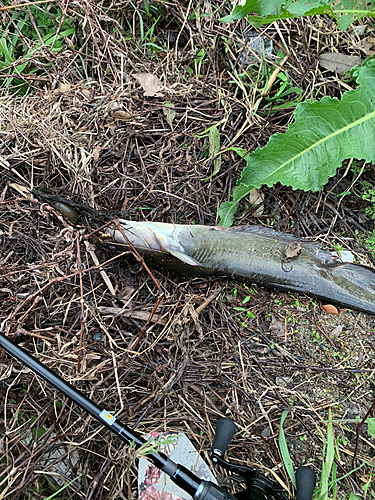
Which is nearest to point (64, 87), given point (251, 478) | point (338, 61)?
point (338, 61)

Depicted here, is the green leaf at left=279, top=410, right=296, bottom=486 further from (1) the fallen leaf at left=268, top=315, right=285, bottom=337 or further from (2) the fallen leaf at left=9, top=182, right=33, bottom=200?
(2) the fallen leaf at left=9, top=182, right=33, bottom=200

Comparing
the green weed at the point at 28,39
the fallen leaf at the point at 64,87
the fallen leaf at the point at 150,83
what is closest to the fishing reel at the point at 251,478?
the fallen leaf at the point at 150,83

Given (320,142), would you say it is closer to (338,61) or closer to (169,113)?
(338,61)

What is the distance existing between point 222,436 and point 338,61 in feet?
9.22

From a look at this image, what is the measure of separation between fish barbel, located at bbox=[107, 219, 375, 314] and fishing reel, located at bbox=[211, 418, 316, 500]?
1003mm

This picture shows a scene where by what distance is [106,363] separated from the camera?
2.41 metres

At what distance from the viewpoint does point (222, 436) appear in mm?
2070

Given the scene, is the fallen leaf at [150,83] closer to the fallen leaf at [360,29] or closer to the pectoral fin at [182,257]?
the pectoral fin at [182,257]

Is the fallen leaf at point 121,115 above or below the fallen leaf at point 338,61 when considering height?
below

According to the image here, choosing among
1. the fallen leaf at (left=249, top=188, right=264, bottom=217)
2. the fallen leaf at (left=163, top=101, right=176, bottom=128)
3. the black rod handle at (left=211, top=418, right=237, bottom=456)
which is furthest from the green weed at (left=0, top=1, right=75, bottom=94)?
the black rod handle at (left=211, top=418, right=237, bottom=456)

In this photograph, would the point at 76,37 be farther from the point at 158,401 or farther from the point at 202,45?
the point at 158,401

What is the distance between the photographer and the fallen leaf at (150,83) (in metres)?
2.74

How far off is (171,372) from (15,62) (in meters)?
2.59

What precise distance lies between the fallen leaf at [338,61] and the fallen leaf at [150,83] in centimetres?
129
